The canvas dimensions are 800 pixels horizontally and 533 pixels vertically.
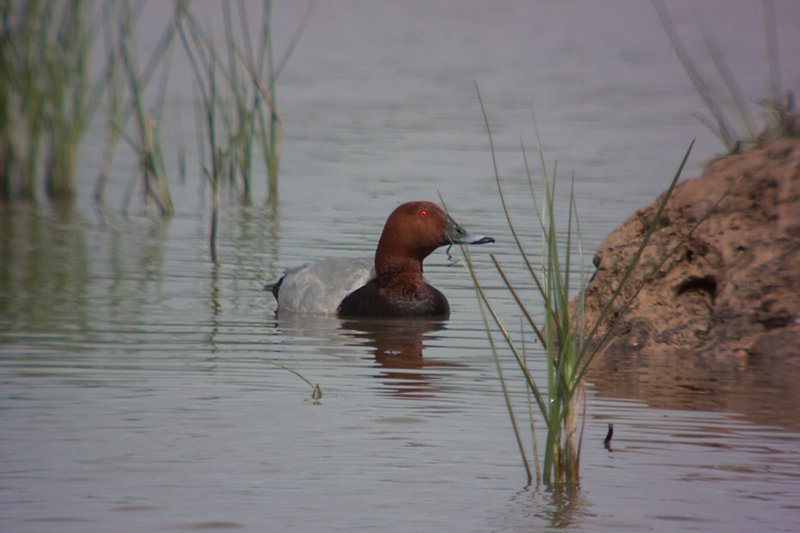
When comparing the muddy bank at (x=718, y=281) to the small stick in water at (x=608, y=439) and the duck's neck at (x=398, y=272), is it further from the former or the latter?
the duck's neck at (x=398, y=272)

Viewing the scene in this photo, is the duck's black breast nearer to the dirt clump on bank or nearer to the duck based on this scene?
the duck

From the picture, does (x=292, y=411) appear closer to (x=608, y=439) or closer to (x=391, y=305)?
(x=608, y=439)

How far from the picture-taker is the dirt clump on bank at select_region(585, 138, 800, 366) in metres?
5.10

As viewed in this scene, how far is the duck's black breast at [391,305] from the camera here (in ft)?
21.6

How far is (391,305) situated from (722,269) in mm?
2184

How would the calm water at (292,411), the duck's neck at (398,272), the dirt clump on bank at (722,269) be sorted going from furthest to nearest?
the duck's neck at (398,272)
the dirt clump on bank at (722,269)
the calm water at (292,411)

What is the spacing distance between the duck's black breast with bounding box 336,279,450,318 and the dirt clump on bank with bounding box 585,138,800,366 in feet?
4.16

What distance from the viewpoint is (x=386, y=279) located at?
6910 mm

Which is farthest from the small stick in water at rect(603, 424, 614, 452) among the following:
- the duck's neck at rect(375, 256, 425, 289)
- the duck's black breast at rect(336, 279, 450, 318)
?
the duck's neck at rect(375, 256, 425, 289)

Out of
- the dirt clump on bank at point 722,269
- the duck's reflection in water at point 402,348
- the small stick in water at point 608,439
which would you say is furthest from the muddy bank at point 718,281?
the small stick in water at point 608,439

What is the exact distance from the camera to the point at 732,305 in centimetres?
515

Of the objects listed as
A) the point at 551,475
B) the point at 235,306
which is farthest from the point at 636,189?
the point at 551,475

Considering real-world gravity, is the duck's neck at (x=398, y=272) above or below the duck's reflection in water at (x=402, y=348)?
above

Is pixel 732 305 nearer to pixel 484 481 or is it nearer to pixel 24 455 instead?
pixel 484 481
